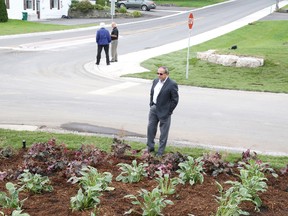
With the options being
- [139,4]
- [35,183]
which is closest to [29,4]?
[139,4]

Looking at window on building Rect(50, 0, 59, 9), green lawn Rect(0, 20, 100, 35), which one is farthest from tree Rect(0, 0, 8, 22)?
window on building Rect(50, 0, 59, 9)

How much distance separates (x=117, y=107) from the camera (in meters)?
13.2

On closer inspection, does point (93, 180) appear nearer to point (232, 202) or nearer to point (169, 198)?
point (169, 198)

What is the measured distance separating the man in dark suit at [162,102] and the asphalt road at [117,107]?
50.2 inches

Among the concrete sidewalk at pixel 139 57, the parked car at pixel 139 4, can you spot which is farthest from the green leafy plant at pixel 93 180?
the parked car at pixel 139 4

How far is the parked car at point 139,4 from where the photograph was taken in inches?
2248

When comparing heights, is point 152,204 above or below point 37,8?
below

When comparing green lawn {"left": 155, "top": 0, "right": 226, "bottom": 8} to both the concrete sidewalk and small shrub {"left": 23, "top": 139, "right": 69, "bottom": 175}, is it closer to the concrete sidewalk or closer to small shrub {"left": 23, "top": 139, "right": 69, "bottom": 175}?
the concrete sidewalk

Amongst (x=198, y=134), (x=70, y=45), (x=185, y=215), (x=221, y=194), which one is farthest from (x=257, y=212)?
(x=70, y=45)

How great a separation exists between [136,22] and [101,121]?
1359 inches

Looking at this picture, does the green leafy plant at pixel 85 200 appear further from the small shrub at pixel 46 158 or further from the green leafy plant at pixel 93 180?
the small shrub at pixel 46 158

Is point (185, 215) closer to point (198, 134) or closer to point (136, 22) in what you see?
point (198, 134)

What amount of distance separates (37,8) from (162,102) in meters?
41.4

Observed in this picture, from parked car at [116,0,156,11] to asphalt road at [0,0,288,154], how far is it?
113ft
